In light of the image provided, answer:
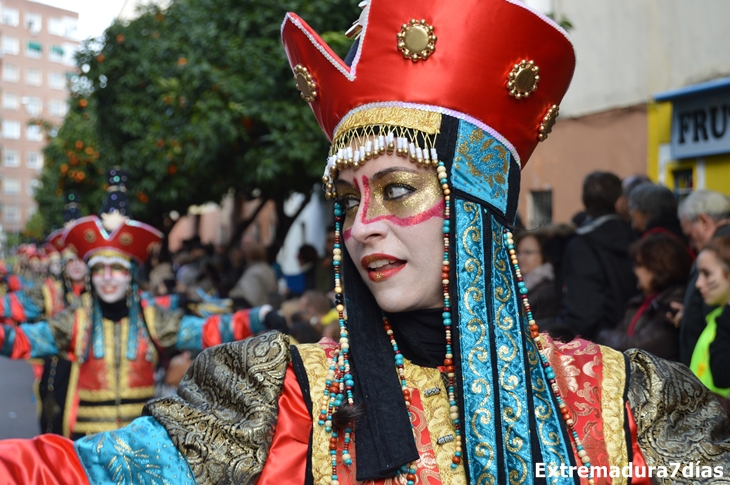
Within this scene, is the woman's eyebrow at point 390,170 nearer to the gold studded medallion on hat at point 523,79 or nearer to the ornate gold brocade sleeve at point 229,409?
the gold studded medallion on hat at point 523,79

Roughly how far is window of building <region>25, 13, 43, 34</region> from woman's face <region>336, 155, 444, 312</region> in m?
89.4

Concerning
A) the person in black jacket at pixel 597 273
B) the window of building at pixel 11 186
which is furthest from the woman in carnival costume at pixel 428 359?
the window of building at pixel 11 186

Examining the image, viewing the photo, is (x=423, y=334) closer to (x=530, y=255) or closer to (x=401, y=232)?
(x=401, y=232)

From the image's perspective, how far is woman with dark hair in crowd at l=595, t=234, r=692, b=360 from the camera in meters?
4.30

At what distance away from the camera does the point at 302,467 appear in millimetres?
1956

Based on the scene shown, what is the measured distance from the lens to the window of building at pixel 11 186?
8272 centimetres

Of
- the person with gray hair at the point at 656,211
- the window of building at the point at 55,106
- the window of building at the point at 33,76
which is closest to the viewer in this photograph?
the person with gray hair at the point at 656,211

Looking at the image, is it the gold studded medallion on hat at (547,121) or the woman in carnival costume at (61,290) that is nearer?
the gold studded medallion on hat at (547,121)

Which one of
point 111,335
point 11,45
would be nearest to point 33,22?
point 11,45

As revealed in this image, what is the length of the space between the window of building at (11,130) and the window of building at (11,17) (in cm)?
978

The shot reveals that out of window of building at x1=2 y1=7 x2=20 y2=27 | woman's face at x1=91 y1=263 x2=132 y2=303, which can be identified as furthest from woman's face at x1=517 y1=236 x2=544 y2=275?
window of building at x1=2 y1=7 x2=20 y2=27

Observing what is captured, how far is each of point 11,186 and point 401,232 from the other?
88.8 meters

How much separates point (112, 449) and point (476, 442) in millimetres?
834

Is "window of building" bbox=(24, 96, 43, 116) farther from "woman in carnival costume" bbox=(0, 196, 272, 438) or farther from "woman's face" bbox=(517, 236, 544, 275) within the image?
"woman's face" bbox=(517, 236, 544, 275)
